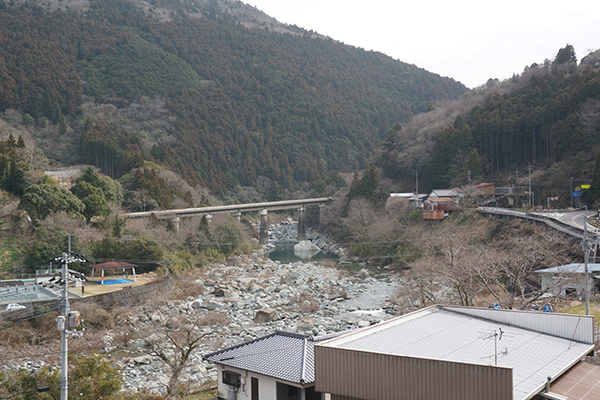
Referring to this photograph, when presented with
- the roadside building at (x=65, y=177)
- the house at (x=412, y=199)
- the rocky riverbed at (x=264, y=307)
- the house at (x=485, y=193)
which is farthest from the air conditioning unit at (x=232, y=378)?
the roadside building at (x=65, y=177)

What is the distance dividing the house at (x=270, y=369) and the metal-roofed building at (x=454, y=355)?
1140 millimetres

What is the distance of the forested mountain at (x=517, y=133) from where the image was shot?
3850cm

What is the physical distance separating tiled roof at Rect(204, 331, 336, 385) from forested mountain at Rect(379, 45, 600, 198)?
31350mm

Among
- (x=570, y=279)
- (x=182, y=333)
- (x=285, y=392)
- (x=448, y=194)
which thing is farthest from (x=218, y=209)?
(x=285, y=392)

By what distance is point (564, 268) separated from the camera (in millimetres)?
19531

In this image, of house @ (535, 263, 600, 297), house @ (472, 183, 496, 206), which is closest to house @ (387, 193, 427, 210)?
house @ (472, 183, 496, 206)

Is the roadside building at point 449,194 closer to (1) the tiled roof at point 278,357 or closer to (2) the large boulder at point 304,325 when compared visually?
(2) the large boulder at point 304,325

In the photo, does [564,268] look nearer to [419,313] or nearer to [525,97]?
[419,313]

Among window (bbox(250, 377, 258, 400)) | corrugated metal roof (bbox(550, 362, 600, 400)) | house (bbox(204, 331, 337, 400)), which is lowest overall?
window (bbox(250, 377, 258, 400))

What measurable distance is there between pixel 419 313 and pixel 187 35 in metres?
110

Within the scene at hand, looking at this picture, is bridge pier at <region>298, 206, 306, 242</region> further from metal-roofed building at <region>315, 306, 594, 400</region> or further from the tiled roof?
the tiled roof

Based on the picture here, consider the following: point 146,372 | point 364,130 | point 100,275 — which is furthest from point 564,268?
point 364,130

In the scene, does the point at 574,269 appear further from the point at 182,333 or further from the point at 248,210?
the point at 248,210

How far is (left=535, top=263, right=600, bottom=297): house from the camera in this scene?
58.1 feet
